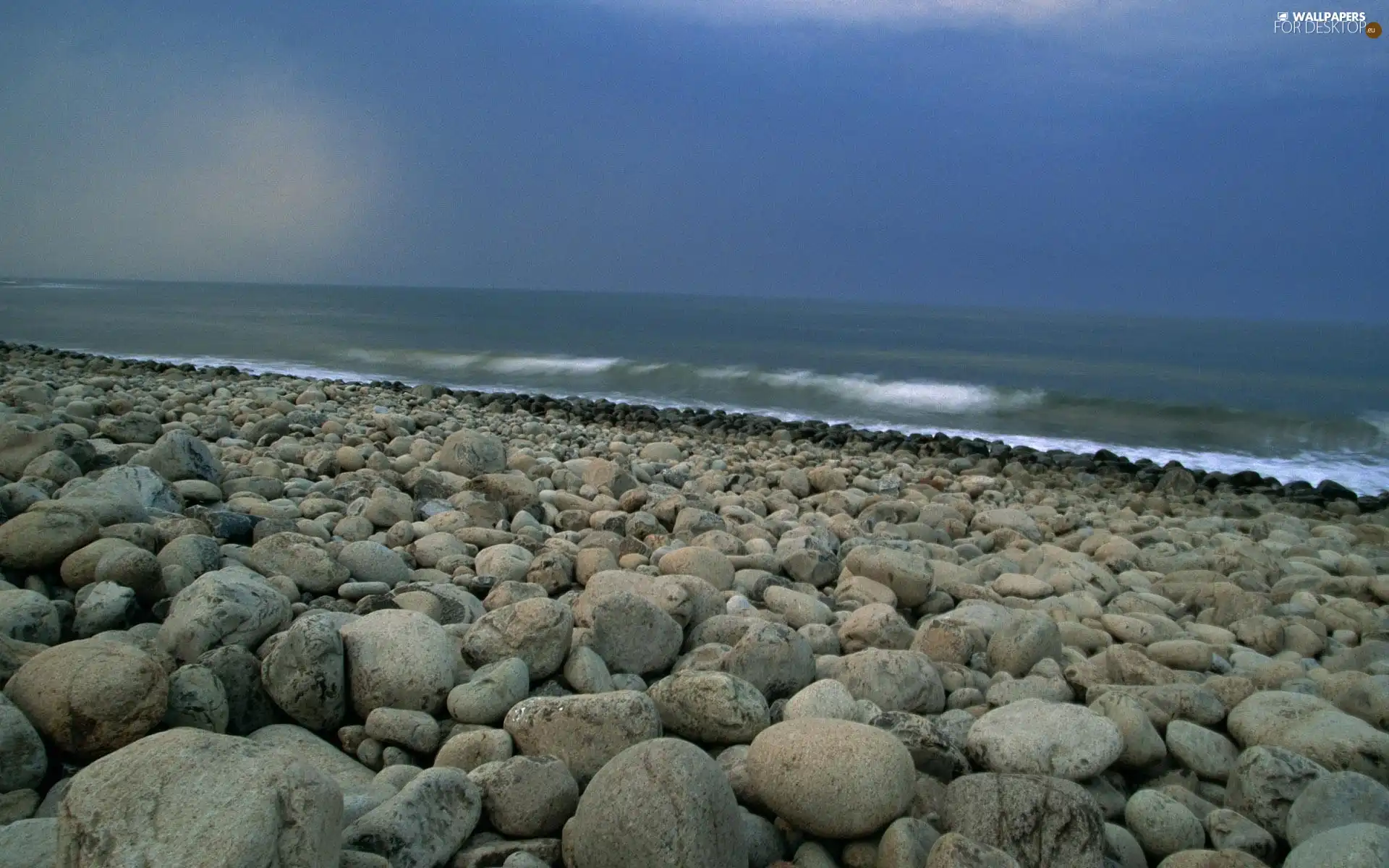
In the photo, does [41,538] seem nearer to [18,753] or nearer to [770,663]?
[18,753]

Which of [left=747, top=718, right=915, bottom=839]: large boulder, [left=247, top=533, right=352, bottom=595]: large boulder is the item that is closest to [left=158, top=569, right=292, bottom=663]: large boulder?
[left=247, top=533, right=352, bottom=595]: large boulder

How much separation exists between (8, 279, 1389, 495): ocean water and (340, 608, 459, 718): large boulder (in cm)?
1095

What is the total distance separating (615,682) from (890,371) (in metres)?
19.8

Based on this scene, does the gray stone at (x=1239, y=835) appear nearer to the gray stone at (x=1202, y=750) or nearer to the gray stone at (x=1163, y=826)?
the gray stone at (x=1163, y=826)

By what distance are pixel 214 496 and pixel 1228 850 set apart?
3.77 meters

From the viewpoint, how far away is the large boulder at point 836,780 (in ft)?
6.27

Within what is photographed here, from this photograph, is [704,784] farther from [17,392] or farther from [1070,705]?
[17,392]

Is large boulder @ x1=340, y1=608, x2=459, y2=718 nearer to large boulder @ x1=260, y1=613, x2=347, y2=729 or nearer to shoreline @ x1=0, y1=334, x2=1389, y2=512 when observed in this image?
large boulder @ x1=260, y1=613, x2=347, y2=729

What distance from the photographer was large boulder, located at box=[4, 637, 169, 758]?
1.91 m

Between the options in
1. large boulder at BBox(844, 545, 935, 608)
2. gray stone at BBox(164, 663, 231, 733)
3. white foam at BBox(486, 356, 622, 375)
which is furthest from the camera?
white foam at BBox(486, 356, 622, 375)

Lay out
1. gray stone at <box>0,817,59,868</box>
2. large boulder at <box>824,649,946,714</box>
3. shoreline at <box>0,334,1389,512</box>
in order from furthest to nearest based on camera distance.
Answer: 1. shoreline at <box>0,334,1389,512</box>
2. large boulder at <box>824,649,946,714</box>
3. gray stone at <box>0,817,59,868</box>

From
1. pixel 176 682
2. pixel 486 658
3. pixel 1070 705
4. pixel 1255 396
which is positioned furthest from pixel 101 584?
pixel 1255 396

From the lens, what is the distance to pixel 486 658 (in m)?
2.52

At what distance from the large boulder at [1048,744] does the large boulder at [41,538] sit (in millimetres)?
2646
